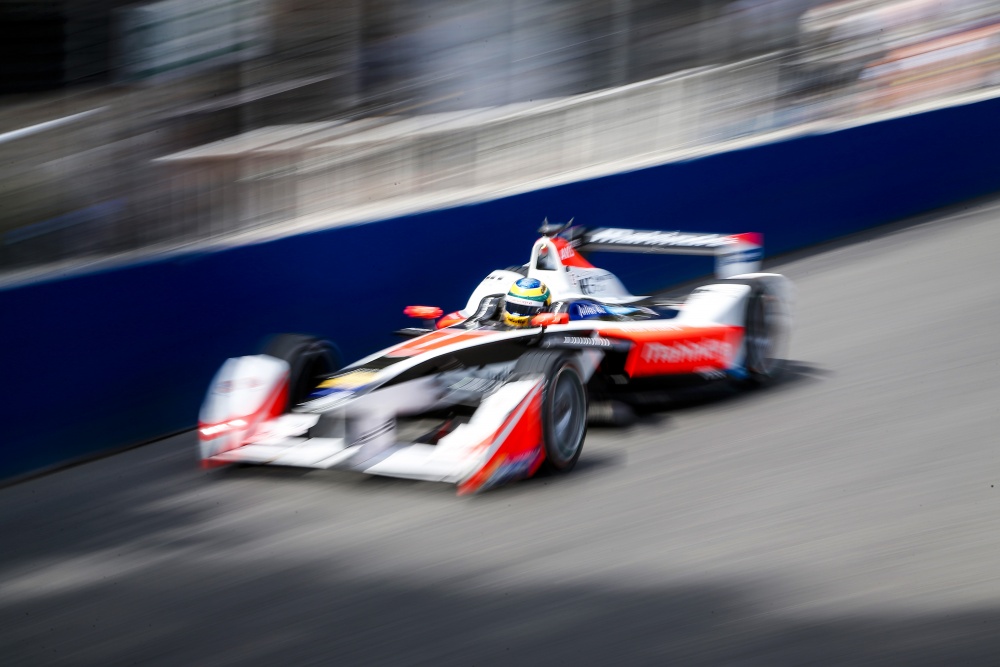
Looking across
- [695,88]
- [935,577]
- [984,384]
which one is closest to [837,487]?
[935,577]

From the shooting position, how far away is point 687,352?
22.8ft

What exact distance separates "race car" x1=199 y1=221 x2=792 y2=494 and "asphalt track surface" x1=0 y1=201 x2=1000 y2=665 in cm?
22

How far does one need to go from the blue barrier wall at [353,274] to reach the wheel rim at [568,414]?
246 centimetres

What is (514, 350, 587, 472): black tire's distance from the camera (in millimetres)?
5793

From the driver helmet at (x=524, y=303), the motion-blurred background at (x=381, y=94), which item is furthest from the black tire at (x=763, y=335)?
the motion-blurred background at (x=381, y=94)

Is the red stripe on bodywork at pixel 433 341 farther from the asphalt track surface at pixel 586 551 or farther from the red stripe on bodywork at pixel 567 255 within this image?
the red stripe on bodywork at pixel 567 255

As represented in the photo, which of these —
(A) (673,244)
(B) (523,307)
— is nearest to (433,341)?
(B) (523,307)

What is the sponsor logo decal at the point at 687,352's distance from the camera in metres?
6.77

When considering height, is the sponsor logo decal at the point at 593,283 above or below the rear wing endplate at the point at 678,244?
below

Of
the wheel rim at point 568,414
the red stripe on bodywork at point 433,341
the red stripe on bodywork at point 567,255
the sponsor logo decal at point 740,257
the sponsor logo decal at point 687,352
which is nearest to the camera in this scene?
the wheel rim at point 568,414

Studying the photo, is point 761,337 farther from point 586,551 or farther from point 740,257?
point 586,551

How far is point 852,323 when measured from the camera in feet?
30.1

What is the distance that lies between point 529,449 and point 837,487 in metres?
1.56

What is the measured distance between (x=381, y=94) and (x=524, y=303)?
15.4 feet
